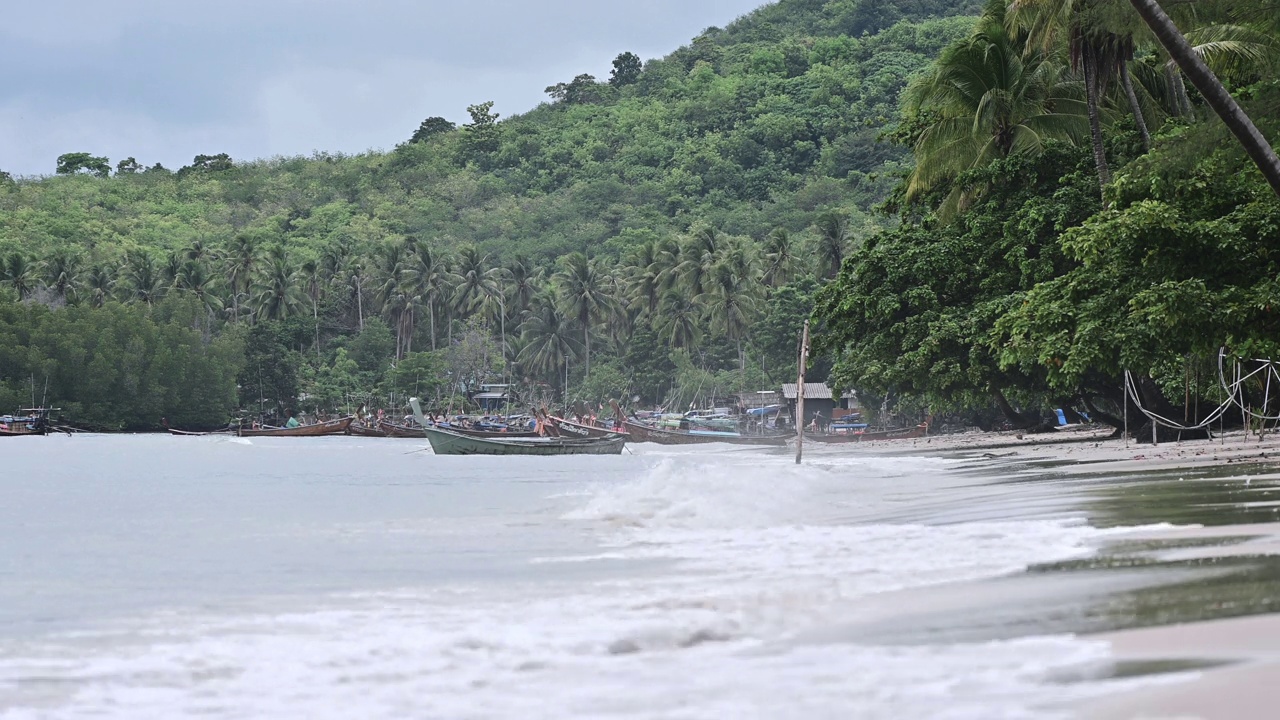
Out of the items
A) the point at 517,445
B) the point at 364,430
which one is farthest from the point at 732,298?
the point at 517,445

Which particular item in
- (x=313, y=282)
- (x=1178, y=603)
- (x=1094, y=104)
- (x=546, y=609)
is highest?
(x=313, y=282)

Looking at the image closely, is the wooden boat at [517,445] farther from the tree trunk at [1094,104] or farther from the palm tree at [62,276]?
the palm tree at [62,276]

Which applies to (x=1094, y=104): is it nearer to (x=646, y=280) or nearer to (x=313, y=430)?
(x=646, y=280)

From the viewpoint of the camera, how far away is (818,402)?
78.9 m

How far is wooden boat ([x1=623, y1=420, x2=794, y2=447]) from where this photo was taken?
6872cm

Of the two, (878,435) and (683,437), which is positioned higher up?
(878,435)

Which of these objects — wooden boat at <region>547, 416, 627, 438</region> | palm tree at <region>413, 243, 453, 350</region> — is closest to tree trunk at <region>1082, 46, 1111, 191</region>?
wooden boat at <region>547, 416, 627, 438</region>

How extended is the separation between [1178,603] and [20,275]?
104224mm

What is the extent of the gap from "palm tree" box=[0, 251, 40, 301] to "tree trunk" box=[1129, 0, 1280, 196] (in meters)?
97.4

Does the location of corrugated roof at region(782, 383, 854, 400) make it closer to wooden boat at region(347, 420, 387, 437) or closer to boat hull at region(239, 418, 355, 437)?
wooden boat at region(347, 420, 387, 437)

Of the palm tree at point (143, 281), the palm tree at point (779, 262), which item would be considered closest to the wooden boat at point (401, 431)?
the palm tree at point (779, 262)

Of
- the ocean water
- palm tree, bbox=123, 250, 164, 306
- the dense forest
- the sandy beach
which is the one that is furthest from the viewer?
palm tree, bbox=123, 250, 164, 306

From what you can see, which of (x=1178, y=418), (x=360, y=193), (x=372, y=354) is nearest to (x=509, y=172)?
(x=360, y=193)

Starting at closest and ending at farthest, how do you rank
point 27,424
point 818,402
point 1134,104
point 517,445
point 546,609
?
point 546,609, point 1134,104, point 517,445, point 818,402, point 27,424
